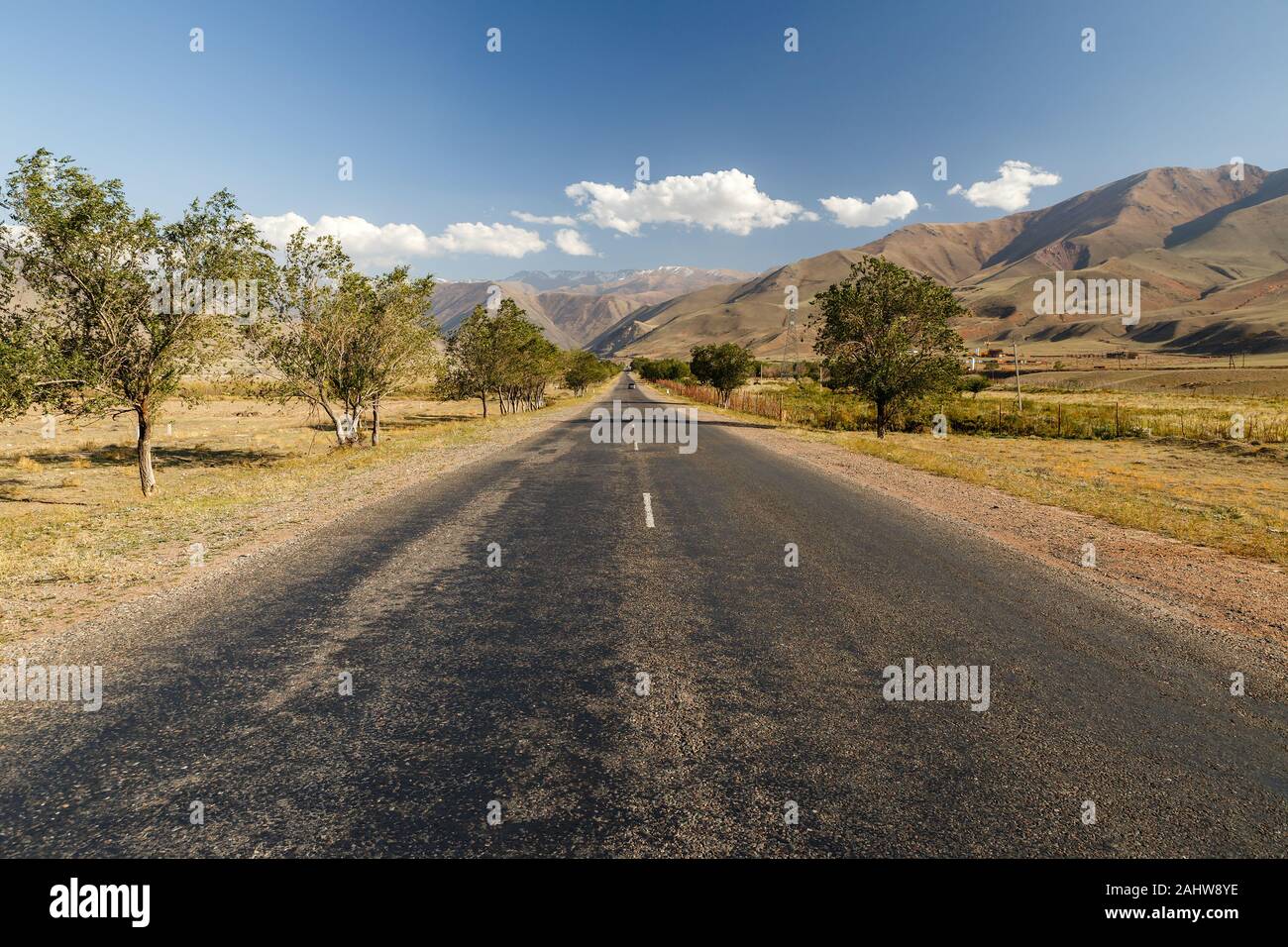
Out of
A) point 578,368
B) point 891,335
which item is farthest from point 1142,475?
point 578,368

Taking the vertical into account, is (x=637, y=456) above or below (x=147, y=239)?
below

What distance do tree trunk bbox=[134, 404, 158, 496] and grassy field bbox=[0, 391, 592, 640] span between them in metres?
0.53

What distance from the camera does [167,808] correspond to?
3.13 metres

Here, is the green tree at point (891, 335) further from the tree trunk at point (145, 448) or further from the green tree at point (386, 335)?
the tree trunk at point (145, 448)

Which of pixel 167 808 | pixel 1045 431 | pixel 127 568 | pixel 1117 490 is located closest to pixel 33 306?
pixel 127 568

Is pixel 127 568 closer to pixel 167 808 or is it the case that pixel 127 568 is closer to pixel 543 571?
pixel 543 571

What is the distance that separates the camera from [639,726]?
4.00 m

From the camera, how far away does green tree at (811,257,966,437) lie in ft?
93.3

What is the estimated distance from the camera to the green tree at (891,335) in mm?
28438

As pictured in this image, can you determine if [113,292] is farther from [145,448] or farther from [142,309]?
[145,448]

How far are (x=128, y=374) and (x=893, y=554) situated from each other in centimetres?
2041

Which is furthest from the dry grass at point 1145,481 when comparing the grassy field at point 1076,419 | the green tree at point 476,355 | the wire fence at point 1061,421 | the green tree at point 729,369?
the green tree at point 729,369

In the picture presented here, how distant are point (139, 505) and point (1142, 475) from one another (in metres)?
28.3
